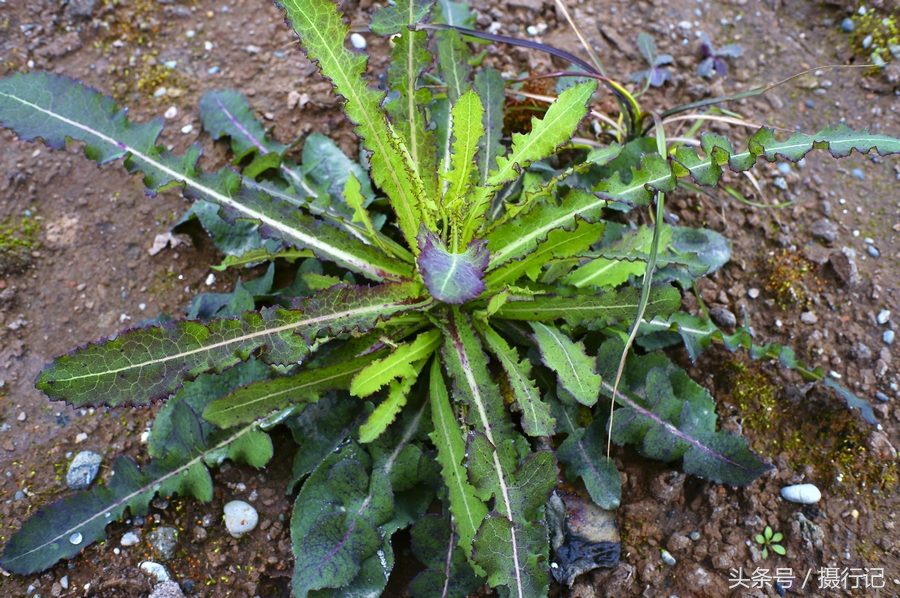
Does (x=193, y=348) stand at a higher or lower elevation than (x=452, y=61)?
lower

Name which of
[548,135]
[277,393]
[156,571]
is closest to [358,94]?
[548,135]

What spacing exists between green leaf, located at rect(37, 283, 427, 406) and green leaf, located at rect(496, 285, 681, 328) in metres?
0.45

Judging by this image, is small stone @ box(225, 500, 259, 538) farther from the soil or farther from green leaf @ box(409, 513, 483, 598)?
green leaf @ box(409, 513, 483, 598)

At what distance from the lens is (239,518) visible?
2.18 meters

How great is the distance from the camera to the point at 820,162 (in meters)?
2.94

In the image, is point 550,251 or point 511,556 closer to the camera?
point 511,556

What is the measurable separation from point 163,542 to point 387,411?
937mm

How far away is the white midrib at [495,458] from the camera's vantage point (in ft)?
5.85

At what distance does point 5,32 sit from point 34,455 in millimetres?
2139

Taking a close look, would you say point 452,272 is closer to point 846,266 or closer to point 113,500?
point 113,500

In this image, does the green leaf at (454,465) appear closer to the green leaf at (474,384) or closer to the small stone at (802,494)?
the green leaf at (474,384)

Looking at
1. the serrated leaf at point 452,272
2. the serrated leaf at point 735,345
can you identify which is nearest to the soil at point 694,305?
the serrated leaf at point 735,345

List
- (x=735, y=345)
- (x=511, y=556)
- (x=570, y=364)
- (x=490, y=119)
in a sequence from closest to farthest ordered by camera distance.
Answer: (x=511, y=556) < (x=570, y=364) < (x=735, y=345) < (x=490, y=119)

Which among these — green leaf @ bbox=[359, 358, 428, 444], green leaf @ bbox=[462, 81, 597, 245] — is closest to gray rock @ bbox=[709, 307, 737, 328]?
green leaf @ bbox=[462, 81, 597, 245]
